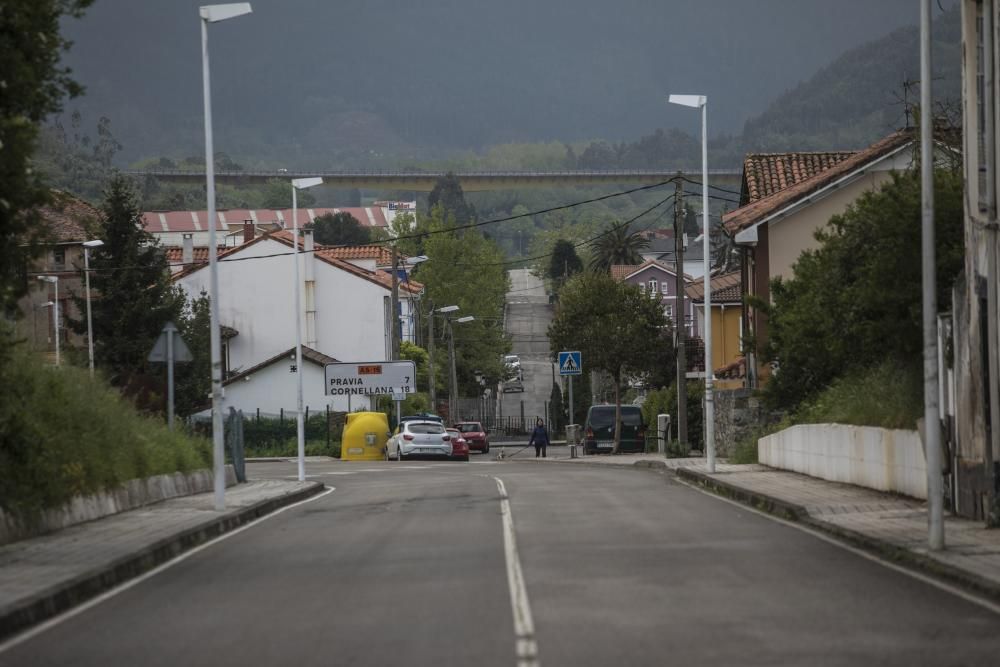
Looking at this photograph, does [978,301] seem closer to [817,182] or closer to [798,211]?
[817,182]

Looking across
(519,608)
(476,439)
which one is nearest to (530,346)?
(476,439)

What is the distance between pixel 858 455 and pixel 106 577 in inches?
538

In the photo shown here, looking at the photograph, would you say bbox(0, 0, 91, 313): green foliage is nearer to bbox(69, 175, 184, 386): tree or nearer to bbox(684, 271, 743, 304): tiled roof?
bbox(69, 175, 184, 386): tree

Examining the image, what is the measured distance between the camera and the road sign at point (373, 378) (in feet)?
202

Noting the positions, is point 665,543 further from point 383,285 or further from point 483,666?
point 383,285

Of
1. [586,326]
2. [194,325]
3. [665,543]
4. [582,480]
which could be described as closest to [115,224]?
[194,325]

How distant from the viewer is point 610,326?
60625 millimetres

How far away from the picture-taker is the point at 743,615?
1138 cm

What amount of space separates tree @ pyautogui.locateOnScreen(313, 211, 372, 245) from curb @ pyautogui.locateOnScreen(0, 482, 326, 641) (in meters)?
148

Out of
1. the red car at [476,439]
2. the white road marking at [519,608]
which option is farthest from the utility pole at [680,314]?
the red car at [476,439]

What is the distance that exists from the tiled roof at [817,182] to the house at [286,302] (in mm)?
39837

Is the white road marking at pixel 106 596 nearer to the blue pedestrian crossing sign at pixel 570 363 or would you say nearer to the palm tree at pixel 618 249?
the blue pedestrian crossing sign at pixel 570 363

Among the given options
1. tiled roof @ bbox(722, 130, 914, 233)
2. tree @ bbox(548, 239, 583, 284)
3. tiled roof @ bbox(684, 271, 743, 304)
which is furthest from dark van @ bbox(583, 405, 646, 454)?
tree @ bbox(548, 239, 583, 284)

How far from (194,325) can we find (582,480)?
4210 centimetres
